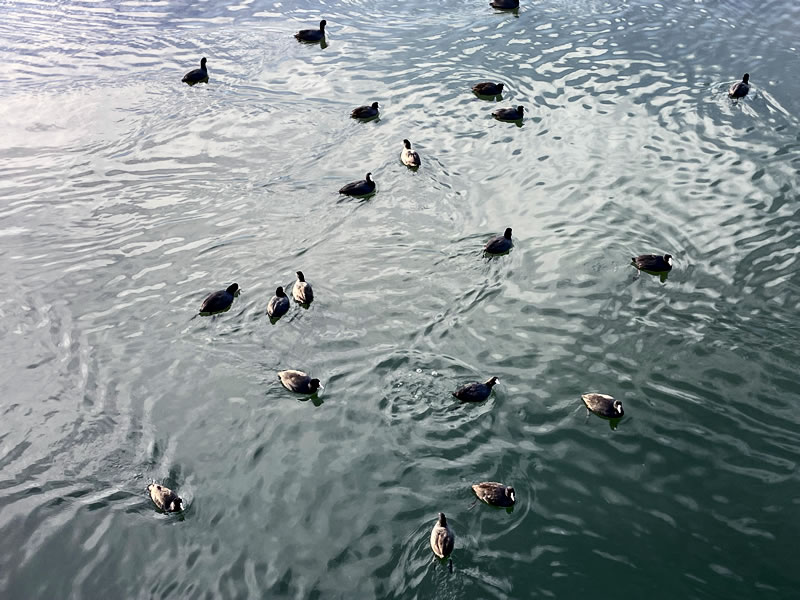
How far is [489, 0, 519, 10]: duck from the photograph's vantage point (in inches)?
1073

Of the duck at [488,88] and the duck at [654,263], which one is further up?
the duck at [488,88]

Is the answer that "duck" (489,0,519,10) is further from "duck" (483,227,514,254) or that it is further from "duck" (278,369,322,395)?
"duck" (278,369,322,395)

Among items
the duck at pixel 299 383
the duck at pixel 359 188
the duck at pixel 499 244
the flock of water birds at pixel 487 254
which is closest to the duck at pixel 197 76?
the flock of water birds at pixel 487 254

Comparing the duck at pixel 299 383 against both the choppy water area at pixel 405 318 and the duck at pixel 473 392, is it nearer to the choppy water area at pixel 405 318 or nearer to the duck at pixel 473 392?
the choppy water area at pixel 405 318

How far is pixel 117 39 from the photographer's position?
26.8m

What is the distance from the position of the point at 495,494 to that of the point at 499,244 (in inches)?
266

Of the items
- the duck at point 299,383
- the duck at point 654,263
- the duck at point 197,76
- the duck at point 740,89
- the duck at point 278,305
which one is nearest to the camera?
the duck at point 299,383

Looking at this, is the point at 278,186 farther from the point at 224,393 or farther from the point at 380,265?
the point at 224,393

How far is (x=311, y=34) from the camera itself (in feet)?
85.0

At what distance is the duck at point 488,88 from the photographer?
22.4 metres

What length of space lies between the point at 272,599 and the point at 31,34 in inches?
1008

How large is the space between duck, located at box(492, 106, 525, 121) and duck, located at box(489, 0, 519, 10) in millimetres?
7844

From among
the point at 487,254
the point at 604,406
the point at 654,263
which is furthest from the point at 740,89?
the point at 604,406

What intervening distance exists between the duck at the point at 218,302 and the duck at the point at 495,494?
6.86 metres
